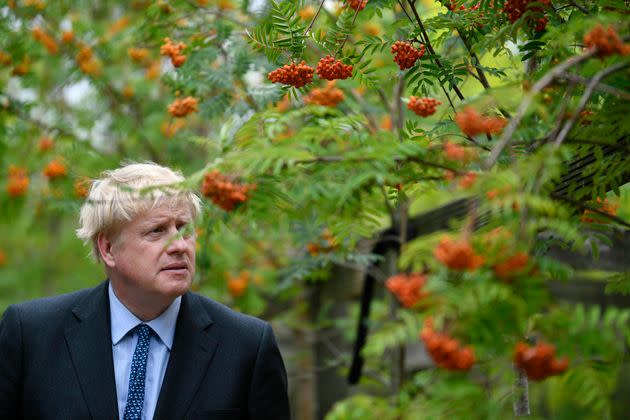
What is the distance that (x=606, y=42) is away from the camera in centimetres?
174

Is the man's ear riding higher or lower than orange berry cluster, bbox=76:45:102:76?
lower

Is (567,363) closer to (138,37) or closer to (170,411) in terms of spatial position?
(170,411)

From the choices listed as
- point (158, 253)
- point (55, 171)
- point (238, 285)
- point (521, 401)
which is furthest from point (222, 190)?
point (238, 285)

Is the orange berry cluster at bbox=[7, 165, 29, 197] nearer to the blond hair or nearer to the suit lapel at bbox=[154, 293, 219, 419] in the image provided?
the blond hair

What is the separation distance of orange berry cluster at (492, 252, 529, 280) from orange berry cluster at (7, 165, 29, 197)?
16.5 feet

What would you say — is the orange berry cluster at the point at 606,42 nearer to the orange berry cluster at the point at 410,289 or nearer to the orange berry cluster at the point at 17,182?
the orange berry cluster at the point at 410,289

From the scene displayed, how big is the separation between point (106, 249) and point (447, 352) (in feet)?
6.20

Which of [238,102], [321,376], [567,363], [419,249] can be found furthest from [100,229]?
[321,376]

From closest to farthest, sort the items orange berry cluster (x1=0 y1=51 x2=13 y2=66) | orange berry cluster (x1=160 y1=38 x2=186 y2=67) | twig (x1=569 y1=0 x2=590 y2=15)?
1. twig (x1=569 y1=0 x2=590 y2=15)
2. orange berry cluster (x1=160 y1=38 x2=186 y2=67)
3. orange berry cluster (x1=0 y1=51 x2=13 y2=66)

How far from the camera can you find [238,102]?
166 inches

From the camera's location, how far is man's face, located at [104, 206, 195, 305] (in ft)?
9.32

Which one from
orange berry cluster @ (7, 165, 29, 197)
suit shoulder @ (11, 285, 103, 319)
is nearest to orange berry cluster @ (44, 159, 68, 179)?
orange berry cluster @ (7, 165, 29, 197)

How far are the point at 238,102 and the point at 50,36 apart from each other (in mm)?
2521

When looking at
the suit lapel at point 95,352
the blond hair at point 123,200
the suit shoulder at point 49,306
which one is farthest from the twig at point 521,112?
the suit shoulder at point 49,306
